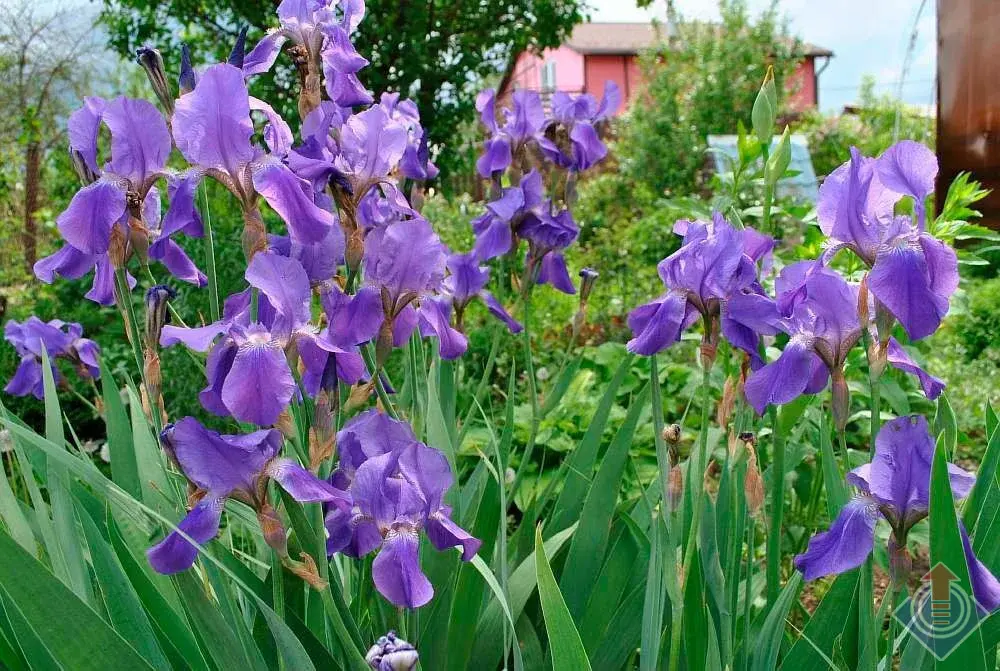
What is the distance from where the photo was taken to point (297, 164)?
1052mm

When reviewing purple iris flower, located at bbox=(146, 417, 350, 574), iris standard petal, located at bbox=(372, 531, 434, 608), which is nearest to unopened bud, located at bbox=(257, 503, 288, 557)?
purple iris flower, located at bbox=(146, 417, 350, 574)

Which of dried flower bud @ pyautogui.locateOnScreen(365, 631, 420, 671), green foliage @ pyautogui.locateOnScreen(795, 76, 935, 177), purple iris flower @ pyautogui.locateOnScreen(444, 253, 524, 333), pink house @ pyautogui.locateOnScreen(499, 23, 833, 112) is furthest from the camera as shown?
pink house @ pyautogui.locateOnScreen(499, 23, 833, 112)

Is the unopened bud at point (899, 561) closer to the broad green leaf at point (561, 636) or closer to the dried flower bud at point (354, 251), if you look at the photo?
the broad green leaf at point (561, 636)

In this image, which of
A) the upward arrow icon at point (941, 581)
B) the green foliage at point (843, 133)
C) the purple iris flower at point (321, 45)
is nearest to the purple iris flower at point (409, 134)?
the purple iris flower at point (321, 45)

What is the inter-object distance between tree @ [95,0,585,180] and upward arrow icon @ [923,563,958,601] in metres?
4.57

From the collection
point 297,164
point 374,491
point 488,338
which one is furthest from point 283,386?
point 488,338

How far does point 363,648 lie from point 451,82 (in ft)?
15.7

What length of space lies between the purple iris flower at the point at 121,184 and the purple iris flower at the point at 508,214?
2.98 feet

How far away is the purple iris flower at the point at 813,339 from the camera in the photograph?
3.16ft

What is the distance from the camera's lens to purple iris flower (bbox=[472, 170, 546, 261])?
197 centimetres

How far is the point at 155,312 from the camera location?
1166 millimetres

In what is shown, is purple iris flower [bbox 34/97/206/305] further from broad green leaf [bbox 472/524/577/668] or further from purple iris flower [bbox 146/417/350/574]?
broad green leaf [bbox 472/524/577/668]

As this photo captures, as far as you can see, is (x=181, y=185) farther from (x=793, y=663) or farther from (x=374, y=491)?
(x=793, y=663)

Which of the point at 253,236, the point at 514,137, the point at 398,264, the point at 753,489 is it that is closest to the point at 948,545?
the point at 753,489
